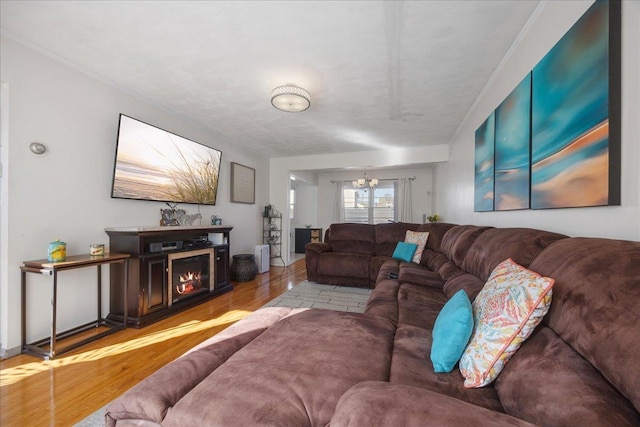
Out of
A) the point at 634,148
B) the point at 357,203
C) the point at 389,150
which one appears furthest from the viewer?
the point at 357,203

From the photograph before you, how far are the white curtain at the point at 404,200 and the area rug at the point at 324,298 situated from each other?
138 inches

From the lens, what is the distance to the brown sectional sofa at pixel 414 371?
582 mm

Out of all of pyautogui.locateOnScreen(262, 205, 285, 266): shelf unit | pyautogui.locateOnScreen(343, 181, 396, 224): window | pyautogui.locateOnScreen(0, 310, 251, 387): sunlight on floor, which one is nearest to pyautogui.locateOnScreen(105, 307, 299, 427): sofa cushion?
pyautogui.locateOnScreen(0, 310, 251, 387): sunlight on floor

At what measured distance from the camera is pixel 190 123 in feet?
12.0

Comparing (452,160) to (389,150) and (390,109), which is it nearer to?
(389,150)

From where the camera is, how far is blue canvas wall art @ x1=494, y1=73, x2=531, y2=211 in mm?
1750

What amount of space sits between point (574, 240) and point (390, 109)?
104 inches

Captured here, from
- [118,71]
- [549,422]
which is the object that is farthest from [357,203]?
[549,422]

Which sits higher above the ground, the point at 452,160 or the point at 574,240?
the point at 452,160

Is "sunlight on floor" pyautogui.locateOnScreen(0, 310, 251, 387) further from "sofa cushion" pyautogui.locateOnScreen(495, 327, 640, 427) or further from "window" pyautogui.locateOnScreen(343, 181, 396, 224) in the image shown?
"window" pyautogui.locateOnScreen(343, 181, 396, 224)

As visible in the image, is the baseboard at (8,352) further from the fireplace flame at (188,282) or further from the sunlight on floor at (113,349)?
the fireplace flame at (188,282)

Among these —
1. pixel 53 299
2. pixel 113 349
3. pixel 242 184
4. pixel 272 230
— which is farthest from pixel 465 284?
pixel 272 230

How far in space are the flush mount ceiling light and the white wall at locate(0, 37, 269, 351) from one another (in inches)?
66.5

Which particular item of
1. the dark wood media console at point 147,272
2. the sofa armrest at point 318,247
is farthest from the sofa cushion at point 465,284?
the dark wood media console at point 147,272
